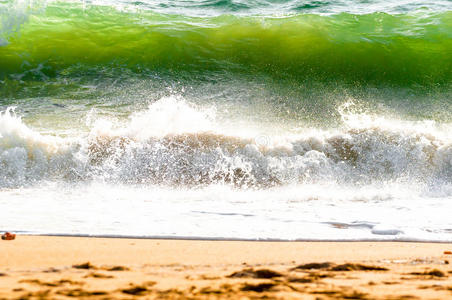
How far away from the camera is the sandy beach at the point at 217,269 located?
199 cm

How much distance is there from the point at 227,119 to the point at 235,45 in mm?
3523

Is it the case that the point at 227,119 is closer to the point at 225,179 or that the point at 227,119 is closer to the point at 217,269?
the point at 225,179

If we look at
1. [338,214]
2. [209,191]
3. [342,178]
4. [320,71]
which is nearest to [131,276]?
[338,214]

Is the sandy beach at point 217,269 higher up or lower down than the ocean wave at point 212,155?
lower down

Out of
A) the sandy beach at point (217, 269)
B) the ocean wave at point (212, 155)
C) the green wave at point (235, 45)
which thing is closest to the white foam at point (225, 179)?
the ocean wave at point (212, 155)

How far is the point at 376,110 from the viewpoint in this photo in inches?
325

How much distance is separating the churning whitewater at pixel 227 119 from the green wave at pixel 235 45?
4 centimetres

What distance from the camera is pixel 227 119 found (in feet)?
25.1

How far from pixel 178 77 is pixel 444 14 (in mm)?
7021

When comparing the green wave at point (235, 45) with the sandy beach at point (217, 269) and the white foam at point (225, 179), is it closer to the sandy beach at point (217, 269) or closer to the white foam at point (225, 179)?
the white foam at point (225, 179)

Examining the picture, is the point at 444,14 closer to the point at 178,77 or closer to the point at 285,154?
the point at 178,77

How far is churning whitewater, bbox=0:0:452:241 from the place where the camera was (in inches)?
177

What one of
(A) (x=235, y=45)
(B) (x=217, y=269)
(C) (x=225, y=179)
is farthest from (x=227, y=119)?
(B) (x=217, y=269)

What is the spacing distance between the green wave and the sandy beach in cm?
680
